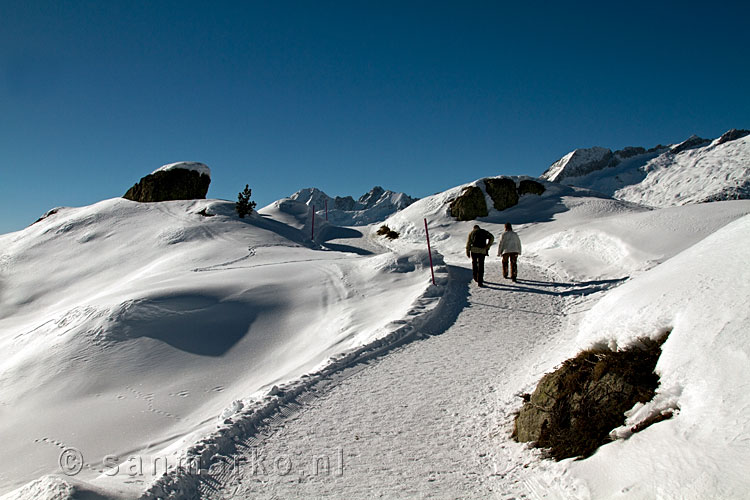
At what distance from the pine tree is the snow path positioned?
2485 cm

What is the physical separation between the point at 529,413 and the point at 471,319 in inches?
187

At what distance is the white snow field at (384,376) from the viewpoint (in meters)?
3.76

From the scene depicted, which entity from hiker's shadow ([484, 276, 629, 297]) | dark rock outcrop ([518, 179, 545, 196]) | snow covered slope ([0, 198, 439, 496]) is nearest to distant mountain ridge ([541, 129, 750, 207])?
dark rock outcrop ([518, 179, 545, 196])

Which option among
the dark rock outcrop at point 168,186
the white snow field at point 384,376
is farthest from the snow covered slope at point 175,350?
the dark rock outcrop at point 168,186

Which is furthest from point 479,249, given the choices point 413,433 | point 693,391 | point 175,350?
point 693,391

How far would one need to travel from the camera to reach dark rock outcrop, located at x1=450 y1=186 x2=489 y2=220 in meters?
30.1

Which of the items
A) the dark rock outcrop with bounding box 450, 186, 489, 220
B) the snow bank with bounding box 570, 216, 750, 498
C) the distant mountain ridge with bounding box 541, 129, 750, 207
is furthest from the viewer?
the distant mountain ridge with bounding box 541, 129, 750, 207

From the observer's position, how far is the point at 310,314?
10836mm

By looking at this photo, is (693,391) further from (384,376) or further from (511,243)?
(511,243)

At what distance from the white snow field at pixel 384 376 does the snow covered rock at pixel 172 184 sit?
28.4 meters

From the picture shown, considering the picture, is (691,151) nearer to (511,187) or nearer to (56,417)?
(511,187)

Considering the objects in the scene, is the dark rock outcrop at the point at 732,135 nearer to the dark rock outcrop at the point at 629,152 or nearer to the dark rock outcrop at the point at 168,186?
the dark rock outcrop at the point at 629,152

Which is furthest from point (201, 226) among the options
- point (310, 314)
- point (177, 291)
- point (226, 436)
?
point (226, 436)

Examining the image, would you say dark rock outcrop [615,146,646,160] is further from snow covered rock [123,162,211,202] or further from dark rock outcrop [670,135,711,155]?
snow covered rock [123,162,211,202]
